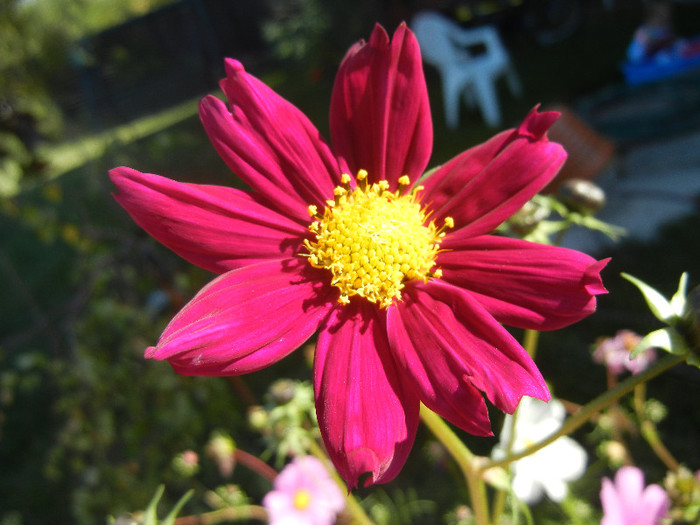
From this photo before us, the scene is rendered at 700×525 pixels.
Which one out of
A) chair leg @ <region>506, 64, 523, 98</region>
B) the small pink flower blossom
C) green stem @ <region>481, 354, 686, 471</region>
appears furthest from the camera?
chair leg @ <region>506, 64, 523, 98</region>

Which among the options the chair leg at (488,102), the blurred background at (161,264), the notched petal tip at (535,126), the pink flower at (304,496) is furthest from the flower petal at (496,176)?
the chair leg at (488,102)

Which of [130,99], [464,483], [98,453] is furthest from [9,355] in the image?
[130,99]

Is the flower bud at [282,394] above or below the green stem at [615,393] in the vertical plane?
below

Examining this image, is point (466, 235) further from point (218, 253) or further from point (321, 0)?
point (321, 0)

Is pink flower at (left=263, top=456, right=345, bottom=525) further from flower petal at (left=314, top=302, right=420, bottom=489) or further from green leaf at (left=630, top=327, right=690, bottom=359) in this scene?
green leaf at (left=630, top=327, right=690, bottom=359)

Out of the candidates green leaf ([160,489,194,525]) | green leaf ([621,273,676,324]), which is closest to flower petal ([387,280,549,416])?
green leaf ([621,273,676,324])

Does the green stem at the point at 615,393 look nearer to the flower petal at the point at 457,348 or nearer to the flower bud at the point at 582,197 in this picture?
the flower petal at the point at 457,348
